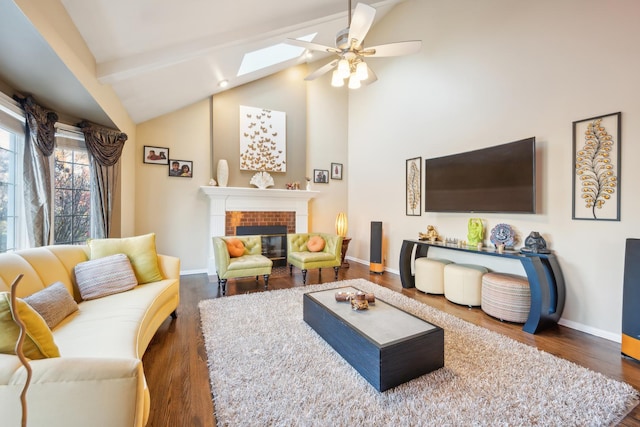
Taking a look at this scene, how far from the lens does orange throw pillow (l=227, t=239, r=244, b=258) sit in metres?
3.95

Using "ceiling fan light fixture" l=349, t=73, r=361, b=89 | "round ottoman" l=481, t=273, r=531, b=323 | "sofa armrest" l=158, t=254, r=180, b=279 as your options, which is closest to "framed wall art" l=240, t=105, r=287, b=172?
"sofa armrest" l=158, t=254, r=180, b=279

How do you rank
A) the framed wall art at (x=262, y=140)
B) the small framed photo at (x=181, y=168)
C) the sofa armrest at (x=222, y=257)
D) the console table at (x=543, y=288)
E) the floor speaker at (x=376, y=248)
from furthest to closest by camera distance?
the framed wall art at (x=262, y=140), the floor speaker at (x=376, y=248), the small framed photo at (x=181, y=168), the sofa armrest at (x=222, y=257), the console table at (x=543, y=288)

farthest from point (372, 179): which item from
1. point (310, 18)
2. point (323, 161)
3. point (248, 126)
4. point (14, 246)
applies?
point (14, 246)

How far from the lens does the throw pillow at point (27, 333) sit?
99 cm

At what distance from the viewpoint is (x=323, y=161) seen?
586cm

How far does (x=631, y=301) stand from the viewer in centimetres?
211

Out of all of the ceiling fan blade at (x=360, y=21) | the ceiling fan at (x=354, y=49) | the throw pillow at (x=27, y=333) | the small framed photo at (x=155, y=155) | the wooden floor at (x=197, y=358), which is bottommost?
the wooden floor at (x=197, y=358)

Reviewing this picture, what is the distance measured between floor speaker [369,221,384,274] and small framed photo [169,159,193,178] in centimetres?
338

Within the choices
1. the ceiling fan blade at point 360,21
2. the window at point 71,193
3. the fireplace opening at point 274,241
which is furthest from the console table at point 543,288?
the window at point 71,193

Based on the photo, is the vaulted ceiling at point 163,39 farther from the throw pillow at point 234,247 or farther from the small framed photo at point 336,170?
the small framed photo at point 336,170

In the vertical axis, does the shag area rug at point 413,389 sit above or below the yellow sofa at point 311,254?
below

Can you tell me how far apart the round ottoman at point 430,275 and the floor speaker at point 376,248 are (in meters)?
0.99

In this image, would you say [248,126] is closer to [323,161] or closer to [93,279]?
[323,161]

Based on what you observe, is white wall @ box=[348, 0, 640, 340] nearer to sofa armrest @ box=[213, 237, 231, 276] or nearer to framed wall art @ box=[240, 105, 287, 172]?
framed wall art @ box=[240, 105, 287, 172]
